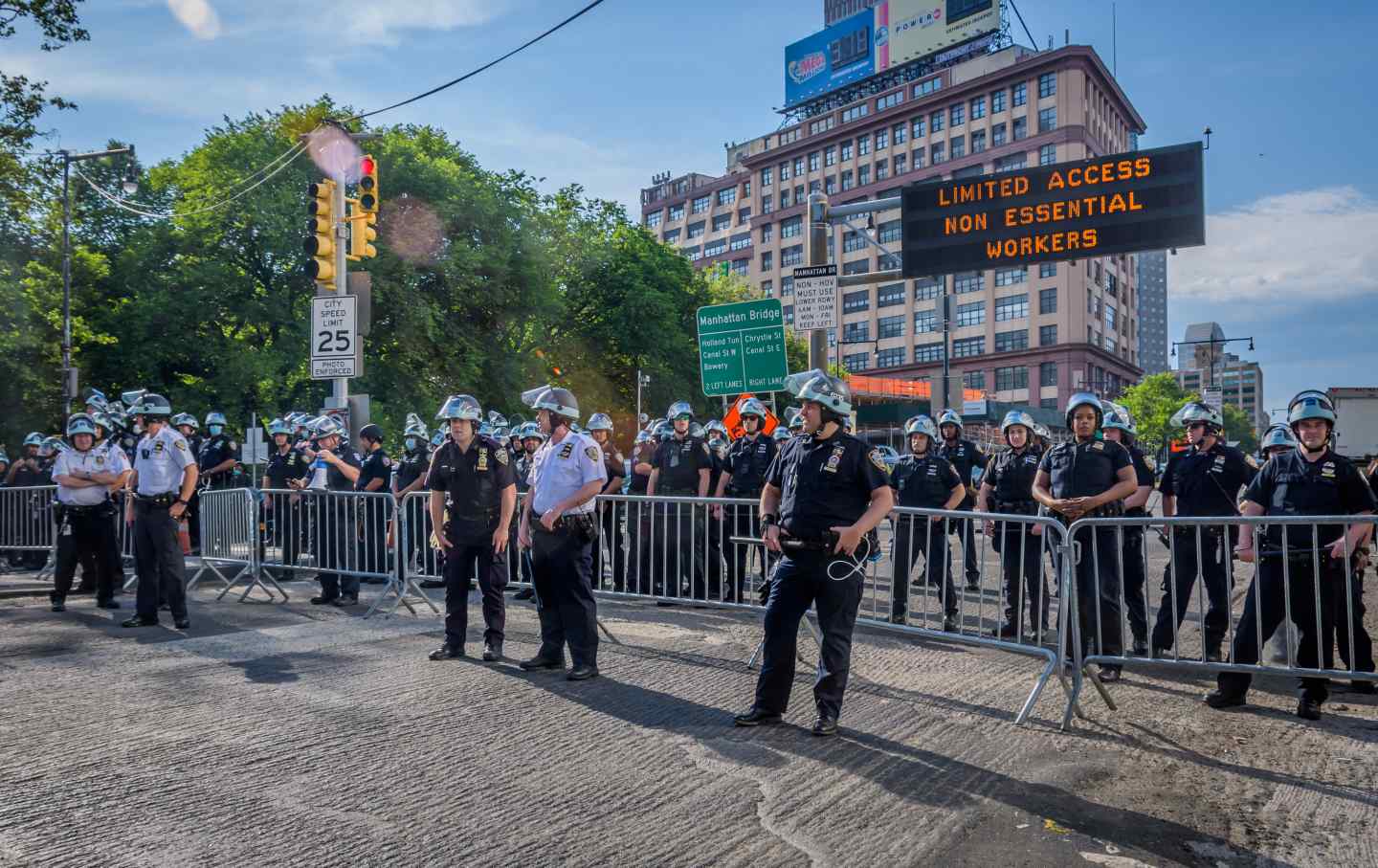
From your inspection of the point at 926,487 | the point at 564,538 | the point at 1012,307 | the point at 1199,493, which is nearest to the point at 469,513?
the point at 564,538

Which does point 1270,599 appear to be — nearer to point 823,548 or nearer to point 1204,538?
point 1204,538

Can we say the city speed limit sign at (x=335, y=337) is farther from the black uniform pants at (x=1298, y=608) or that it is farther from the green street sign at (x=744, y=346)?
the black uniform pants at (x=1298, y=608)

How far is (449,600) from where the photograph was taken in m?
7.31

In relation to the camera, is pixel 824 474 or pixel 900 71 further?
pixel 900 71

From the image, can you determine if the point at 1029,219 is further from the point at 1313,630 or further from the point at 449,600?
the point at 449,600

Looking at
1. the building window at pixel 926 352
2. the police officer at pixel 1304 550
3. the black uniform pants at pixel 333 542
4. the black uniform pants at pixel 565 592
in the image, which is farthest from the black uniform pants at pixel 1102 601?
the building window at pixel 926 352

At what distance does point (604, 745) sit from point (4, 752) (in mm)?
2887

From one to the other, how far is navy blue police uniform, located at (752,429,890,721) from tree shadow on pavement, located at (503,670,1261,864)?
29 centimetres

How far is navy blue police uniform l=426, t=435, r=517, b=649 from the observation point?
732 centimetres

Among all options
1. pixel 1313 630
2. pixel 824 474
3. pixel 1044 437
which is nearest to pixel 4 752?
pixel 824 474

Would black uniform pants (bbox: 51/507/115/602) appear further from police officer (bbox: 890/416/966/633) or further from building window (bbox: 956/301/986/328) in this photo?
building window (bbox: 956/301/986/328)

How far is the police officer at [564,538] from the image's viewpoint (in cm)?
674

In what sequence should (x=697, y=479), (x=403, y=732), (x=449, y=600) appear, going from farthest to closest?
(x=697, y=479)
(x=449, y=600)
(x=403, y=732)

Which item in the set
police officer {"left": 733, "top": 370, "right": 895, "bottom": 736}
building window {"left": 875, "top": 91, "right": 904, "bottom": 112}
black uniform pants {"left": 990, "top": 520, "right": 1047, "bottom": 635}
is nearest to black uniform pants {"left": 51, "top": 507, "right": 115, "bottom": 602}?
police officer {"left": 733, "top": 370, "right": 895, "bottom": 736}
